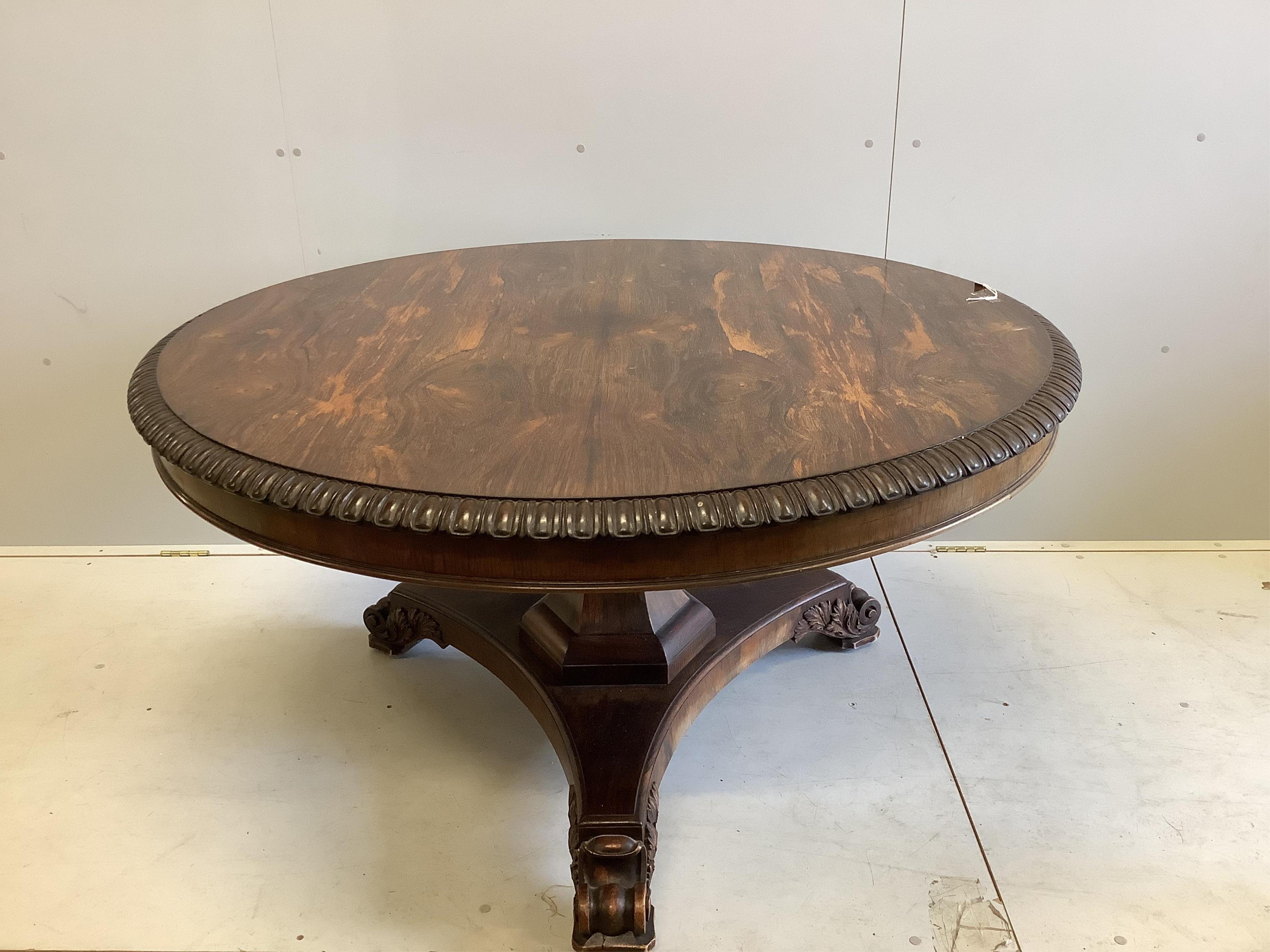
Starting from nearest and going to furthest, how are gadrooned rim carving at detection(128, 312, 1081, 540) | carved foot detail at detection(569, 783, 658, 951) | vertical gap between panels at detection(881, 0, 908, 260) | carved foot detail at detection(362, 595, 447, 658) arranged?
1. gadrooned rim carving at detection(128, 312, 1081, 540)
2. carved foot detail at detection(569, 783, 658, 951)
3. carved foot detail at detection(362, 595, 447, 658)
4. vertical gap between panels at detection(881, 0, 908, 260)

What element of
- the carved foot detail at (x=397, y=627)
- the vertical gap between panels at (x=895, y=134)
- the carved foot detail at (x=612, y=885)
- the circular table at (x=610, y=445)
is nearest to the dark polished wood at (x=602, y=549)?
the circular table at (x=610, y=445)

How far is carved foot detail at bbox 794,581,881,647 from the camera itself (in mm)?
1635

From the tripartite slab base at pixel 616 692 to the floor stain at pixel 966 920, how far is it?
35 cm

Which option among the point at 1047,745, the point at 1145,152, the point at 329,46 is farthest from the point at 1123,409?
the point at 329,46

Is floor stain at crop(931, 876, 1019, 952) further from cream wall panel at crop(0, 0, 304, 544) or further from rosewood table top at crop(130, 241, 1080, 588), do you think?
cream wall panel at crop(0, 0, 304, 544)

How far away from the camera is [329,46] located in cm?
177

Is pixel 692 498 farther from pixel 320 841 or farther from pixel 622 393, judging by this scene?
pixel 320 841

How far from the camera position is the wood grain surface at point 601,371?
0.90 m

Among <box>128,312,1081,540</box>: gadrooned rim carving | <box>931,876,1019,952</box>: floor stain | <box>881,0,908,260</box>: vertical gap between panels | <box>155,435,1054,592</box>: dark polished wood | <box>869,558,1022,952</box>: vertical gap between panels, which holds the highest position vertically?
<box>881,0,908,260</box>: vertical gap between panels

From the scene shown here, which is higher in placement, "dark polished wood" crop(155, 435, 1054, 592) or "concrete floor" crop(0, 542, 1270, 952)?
"dark polished wood" crop(155, 435, 1054, 592)

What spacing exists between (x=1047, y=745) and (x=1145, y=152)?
112 centimetres

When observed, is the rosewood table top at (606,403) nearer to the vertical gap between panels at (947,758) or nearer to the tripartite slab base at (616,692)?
the tripartite slab base at (616,692)

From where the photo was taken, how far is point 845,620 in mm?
1691

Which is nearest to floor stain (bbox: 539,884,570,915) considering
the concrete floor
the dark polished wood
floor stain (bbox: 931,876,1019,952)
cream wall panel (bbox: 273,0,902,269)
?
the concrete floor
